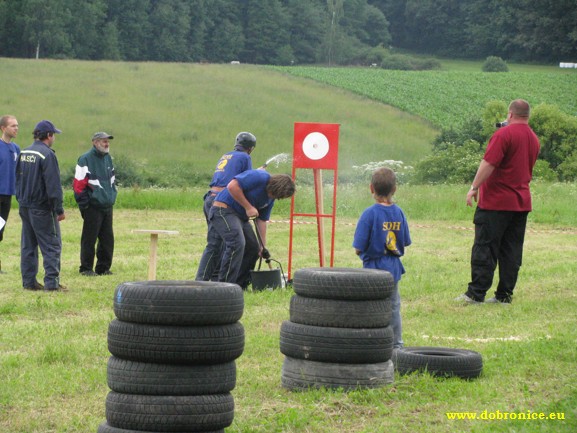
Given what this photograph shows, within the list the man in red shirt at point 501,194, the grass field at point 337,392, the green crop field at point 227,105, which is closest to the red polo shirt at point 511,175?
the man in red shirt at point 501,194

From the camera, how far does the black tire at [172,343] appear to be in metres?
5.64

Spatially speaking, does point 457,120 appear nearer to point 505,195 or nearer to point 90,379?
point 505,195

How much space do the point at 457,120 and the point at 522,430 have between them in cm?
5645

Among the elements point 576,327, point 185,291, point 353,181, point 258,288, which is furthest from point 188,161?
point 185,291

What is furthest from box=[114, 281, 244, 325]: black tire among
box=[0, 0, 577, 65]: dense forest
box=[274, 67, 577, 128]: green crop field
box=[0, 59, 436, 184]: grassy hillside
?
box=[0, 0, 577, 65]: dense forest

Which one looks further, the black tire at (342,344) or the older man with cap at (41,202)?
the older man with cap at (41,202)

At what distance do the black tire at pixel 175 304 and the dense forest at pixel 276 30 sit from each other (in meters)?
96.2

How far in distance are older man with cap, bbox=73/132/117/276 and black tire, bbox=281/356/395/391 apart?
751cm

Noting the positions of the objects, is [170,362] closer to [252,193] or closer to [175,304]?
[175,304]

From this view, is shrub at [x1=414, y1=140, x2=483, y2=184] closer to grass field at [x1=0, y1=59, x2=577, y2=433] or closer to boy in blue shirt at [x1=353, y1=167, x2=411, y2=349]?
grass field at [x1=0, y1=59, x2=577, y2=433]

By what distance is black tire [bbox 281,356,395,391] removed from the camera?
6.82m

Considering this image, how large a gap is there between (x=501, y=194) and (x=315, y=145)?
9.05ft
